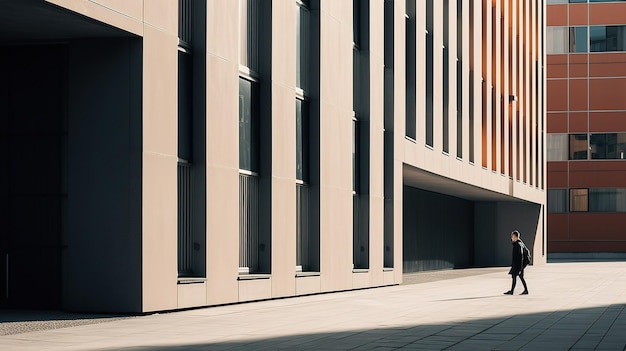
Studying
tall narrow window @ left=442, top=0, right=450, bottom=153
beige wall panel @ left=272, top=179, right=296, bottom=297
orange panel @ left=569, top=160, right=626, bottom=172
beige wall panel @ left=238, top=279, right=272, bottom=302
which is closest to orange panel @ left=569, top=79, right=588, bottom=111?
orange panel @ left=569, top=160, right=626, bottom=172

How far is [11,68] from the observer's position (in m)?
18.5

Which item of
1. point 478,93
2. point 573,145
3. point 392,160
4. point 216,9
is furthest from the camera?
point 573,145

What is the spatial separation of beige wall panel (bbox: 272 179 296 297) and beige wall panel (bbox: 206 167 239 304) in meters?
1.77

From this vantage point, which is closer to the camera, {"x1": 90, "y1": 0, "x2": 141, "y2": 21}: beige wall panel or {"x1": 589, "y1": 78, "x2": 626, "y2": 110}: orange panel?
{"x1": 90, "y1": 0, "x2": 141, "y2": 21}: beige wall panel

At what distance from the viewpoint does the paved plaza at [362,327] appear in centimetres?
1348

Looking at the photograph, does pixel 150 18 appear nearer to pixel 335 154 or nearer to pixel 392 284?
pixel 335 154

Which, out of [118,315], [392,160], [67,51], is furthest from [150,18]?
[392,160]

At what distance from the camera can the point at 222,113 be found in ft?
66.6

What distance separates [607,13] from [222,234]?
60450 mm

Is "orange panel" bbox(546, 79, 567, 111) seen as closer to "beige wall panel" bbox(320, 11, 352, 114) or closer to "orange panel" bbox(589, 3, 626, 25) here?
"orange panel" bbox(589, 3, 626, 25)

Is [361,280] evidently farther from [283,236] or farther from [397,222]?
[283,236]

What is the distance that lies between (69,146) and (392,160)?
Answer: 15150 mm

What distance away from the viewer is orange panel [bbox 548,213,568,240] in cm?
7350

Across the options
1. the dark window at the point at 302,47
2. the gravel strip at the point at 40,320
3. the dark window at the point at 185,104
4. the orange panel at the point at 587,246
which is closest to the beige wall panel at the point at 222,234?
the dark window at the point at 185,104
